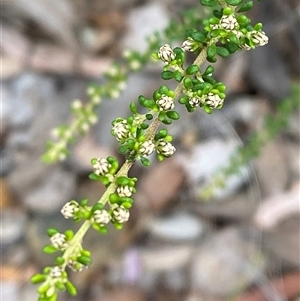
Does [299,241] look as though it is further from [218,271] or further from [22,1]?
[22,1]

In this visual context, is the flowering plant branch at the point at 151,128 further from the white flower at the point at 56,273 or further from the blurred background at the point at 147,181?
the blurred background at the point at 147,181

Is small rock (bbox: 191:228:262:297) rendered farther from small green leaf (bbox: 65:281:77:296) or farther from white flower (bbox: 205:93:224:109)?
white flower (bbox: 205:93:224:109)

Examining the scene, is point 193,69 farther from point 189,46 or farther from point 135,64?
point 135,64

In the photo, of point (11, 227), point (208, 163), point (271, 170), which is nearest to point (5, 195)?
point (11, 227)

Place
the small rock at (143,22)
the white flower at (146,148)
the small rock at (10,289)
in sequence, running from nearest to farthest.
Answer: the white flower at (146,148), the small rock at (10,289), the small rock at (143,22)

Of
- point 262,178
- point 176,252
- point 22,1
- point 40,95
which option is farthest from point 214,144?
point 22,1

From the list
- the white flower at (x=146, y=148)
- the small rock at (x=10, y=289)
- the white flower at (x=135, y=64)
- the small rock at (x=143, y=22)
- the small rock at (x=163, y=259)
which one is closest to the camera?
the white flower at (x=146, y=148)

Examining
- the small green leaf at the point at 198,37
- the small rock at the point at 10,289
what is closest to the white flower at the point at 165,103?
the small green leaf at the point at 198,37
